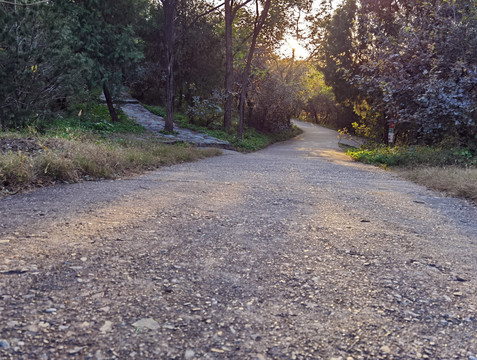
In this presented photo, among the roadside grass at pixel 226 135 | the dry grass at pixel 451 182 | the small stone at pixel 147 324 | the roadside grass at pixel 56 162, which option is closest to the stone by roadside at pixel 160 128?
the roadside grass at pixel 226 135

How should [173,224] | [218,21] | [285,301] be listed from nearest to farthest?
[285,301] < [173,224] < [218,21]

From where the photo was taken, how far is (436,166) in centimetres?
874

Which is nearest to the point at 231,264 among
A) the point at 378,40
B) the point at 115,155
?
the point at 115,155

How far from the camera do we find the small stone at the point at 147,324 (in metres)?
1.71

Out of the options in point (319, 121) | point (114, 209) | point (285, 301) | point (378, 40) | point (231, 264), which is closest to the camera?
point (285, 301)

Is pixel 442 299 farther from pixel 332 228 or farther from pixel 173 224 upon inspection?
pixel 173 224

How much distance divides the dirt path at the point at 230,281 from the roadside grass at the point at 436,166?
168cm

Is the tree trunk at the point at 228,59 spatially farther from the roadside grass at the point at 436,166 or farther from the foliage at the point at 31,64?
the foliage at the point at 31,64

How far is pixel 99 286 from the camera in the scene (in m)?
2.06

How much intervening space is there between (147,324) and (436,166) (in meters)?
8.69

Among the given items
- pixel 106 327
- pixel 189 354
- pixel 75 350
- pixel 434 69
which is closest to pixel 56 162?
pixel 106 327

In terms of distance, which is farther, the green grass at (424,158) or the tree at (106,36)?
the tree at (106,36)

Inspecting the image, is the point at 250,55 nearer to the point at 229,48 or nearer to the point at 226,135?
the point at 229,48

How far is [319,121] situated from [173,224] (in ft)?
172
